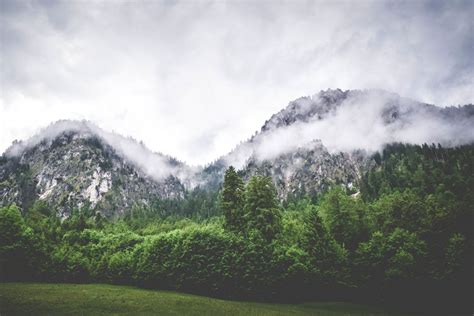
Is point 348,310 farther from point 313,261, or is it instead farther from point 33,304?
point 33,304

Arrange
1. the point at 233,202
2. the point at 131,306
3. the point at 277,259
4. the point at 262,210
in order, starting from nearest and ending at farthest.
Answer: the point at 131,306 → the point at 277,259 → the point at 262,210 → the point at 233,202

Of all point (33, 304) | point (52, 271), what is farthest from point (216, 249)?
point (52, 271)

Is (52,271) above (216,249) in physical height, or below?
below

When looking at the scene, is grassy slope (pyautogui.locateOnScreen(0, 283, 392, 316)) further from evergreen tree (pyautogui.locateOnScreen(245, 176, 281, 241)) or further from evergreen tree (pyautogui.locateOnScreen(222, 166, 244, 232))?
evergreen tree (pyautogui.locateOnScreen(222, 166, 244, 232))

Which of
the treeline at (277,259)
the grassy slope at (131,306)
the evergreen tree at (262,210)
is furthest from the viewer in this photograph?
the evergreen tree at (262,210)

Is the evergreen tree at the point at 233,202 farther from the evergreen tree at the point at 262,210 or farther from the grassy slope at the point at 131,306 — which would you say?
the grassy slope at the point at 131,306

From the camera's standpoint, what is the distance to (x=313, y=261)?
45.4m

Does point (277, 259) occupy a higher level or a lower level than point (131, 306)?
higher

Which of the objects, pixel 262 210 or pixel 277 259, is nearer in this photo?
pixel 277 259

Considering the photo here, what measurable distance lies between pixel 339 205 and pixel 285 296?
24.9 meters

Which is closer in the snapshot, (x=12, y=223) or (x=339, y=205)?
(x=12, y=223)

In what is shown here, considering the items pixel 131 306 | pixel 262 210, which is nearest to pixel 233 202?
pixel 262 210

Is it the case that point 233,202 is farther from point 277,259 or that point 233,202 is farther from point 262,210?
point 277,259

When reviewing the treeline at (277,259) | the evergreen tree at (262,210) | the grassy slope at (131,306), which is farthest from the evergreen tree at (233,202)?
the grassy slope at (131,306)
